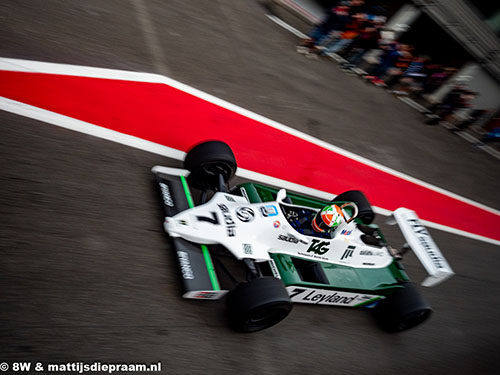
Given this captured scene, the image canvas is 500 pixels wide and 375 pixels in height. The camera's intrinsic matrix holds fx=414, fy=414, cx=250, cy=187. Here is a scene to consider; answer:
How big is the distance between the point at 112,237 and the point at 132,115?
2.06 metres

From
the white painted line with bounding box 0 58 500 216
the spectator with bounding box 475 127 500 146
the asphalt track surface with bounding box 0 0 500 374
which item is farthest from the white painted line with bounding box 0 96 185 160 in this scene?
the spectator with bounding box 475 127 500 146

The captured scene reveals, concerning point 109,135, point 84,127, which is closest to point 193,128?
point 109,135

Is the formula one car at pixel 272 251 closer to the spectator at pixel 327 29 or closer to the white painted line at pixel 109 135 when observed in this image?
the white painted line at pixel 109 135

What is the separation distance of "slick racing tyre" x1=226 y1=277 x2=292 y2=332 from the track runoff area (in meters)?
2.30

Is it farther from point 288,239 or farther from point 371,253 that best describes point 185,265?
point 371,253

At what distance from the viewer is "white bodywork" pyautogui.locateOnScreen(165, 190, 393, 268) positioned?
4277 millimetres

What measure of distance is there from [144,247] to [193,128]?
2322mm

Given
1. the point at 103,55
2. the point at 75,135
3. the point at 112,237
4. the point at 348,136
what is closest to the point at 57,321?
the point at 112,237

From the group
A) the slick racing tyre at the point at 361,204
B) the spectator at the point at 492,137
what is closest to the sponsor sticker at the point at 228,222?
the slick racing tyre at the point at 361,204

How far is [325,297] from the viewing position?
4953 mm

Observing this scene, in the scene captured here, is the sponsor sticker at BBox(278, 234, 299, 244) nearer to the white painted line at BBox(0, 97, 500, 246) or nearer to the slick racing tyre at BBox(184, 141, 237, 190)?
the slick racing tyre at BBox(184, 141, 237, 190)

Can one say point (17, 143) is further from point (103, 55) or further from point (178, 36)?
point (178, 36)

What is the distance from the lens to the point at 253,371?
418 centimetres

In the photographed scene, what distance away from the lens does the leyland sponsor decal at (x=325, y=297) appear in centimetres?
465
